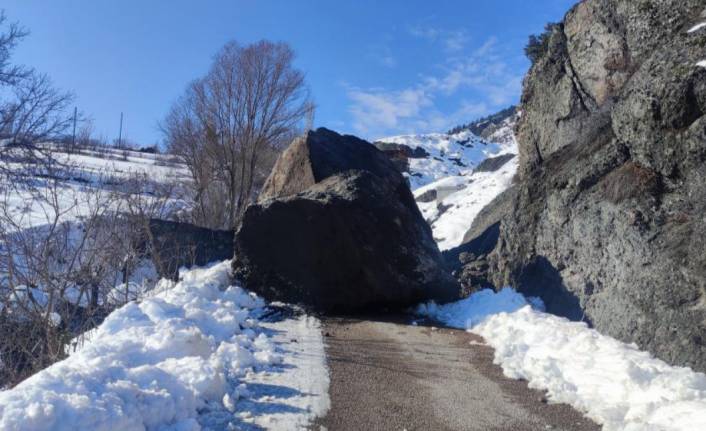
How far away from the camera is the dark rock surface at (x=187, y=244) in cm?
1270

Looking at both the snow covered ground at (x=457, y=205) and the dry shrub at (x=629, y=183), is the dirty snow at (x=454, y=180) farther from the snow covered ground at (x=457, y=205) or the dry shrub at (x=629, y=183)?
the dry shrub at (x=629, y=183)

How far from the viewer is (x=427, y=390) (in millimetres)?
5559

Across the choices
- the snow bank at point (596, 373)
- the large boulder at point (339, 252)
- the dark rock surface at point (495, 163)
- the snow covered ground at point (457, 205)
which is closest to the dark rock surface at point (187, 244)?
the large boulder at point (339, 252)

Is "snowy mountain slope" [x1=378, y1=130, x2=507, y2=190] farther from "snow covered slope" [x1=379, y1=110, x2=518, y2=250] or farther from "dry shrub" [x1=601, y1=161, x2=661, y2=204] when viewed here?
"dry shrub" [x1=601, y1=161, x2=661, y2=204]

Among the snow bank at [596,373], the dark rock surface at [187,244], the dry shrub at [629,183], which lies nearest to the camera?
the snow bank at [596,373]

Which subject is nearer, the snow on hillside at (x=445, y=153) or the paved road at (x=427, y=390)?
the paved road at (x=427, y=390)

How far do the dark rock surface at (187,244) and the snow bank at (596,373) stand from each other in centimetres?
723

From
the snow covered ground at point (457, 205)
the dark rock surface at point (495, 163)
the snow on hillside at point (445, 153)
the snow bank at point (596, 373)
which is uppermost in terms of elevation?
the snow on hillside at point (445, 153)

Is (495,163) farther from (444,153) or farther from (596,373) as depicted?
(596,373)

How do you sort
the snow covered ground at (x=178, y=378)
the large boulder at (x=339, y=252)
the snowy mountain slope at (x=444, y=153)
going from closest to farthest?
the snow covered ground at (x=178, y=378) < the large boulder at (x=339, y=252) < the snowy mountain slope at (x=444, y=153)

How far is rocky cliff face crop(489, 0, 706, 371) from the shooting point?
20.9 feet

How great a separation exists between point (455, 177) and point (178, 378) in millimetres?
52438

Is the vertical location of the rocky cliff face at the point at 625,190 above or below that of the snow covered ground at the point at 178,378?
above

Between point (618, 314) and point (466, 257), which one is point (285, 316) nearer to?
point (618, 314)
